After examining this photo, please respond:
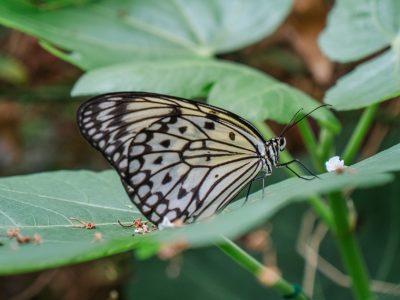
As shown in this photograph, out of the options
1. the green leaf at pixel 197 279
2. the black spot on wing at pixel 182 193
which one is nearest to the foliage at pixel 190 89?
the black spot on wing at pixel 182 193

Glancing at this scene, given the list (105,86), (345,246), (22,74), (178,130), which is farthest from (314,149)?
(22,74)

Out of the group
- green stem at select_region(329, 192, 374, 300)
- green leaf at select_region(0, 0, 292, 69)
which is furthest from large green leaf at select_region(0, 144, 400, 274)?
green leaf at select_region(0, 0, 292, 69)

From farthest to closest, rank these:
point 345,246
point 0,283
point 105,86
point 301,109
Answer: point 0,283
point 345,246
point 105,86
point 301,109

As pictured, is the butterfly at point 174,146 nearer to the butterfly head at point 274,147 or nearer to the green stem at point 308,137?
the butterfly head at point 274,147

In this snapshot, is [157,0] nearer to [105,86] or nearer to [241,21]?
A: [241,21]

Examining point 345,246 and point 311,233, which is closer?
point 345,246

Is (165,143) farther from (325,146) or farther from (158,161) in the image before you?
(325,146)
